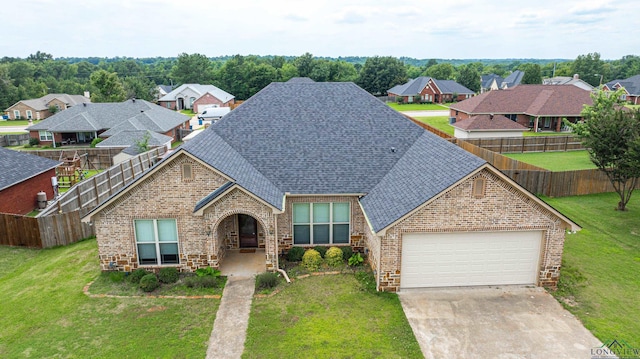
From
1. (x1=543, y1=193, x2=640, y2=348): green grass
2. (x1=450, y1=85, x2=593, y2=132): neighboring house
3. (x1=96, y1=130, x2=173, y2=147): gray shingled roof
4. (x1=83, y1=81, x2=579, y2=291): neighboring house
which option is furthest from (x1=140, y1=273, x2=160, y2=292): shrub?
Result: (x1=450, y1=85, x2=593, y2=132): neighboring house

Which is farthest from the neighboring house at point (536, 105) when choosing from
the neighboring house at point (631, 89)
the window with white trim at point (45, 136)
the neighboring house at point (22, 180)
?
the window with white trim at point (45, 136)

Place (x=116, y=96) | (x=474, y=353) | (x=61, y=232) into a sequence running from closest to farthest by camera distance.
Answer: (x=474, y=353) < (x=61, y=232) < (x=116, y=96)

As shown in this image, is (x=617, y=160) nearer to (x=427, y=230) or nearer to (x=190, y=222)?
(x=427, y=230)

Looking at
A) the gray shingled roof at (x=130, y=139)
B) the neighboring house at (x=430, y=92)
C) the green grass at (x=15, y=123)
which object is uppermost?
the neighboring house at (x=430, y=92)

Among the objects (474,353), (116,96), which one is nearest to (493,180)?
(474,353)

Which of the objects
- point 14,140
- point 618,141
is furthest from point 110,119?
point 618,141

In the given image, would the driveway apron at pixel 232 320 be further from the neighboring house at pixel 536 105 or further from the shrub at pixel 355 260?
the neighboring house at pixel 536 105

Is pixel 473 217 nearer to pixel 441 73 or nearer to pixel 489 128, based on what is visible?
pixel 489 128
